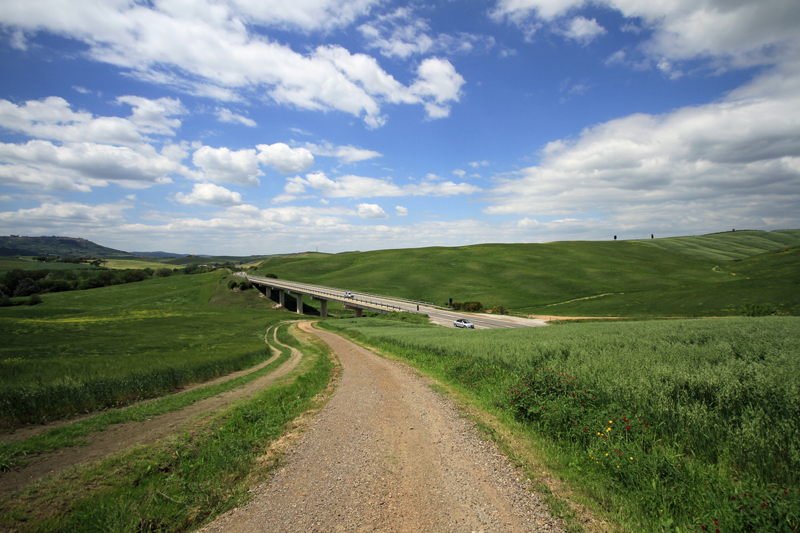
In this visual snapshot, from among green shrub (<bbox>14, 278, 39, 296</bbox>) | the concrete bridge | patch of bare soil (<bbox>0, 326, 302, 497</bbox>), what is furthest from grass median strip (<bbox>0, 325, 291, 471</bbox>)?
green shrub (<bbox>14, 278, 39, 296</bbox>)

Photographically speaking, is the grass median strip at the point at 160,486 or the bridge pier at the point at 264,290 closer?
the grass median strip at the point at 160,486

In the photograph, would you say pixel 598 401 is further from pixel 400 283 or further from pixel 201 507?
pixel 400 283

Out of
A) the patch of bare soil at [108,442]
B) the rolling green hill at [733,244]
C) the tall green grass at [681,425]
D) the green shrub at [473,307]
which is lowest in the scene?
the green shrub at [473,307]

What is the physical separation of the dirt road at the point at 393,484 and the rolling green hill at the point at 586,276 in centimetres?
5639

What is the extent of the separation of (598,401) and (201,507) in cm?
955

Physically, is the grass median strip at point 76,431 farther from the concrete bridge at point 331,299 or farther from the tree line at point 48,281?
the tree line at point 48,281

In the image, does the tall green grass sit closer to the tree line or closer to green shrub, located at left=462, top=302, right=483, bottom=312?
green shrub, located at left=462, top=302, right=483, bottom=312

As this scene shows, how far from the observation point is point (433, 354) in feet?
70.9

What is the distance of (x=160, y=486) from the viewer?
711cm

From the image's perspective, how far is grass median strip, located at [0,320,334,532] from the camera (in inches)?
232

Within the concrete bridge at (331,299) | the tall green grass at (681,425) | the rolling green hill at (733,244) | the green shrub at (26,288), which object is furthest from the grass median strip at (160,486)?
the rolling green hill at (733,244)

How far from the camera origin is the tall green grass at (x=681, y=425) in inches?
204

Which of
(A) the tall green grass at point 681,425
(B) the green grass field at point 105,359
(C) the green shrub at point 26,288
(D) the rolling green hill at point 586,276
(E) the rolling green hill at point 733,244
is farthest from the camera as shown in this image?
(E) the rolling green hill at point 733,244

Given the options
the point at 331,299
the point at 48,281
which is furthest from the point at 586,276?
the point at 48,281
